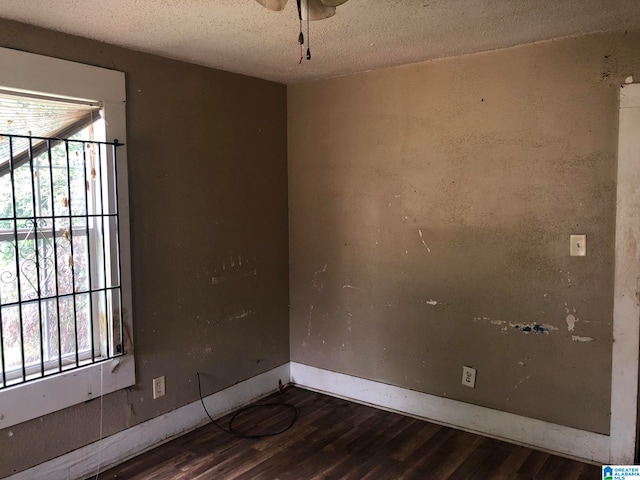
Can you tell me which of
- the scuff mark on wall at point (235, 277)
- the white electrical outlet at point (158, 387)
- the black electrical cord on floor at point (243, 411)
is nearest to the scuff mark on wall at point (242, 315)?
the scuff mark on wall at point (235, 277)

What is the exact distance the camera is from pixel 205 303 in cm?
306

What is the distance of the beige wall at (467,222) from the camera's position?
2.52 meters

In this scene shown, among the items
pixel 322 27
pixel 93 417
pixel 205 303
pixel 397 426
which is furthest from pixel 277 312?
pixel 322 27

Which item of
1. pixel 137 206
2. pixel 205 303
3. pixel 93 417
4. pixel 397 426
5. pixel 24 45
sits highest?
pixel 24 45

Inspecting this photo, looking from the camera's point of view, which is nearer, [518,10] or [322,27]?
[518,10]

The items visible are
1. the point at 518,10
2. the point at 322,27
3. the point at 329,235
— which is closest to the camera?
the point at 518,10

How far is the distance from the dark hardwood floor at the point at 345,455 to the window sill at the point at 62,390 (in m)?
0.44

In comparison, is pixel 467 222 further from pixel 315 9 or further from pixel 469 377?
pixel 315 9

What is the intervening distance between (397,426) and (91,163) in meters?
2.30

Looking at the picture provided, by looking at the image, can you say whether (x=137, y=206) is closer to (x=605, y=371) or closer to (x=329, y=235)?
(x=329, y=235)

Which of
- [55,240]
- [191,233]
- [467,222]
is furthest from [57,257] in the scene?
[467,222]

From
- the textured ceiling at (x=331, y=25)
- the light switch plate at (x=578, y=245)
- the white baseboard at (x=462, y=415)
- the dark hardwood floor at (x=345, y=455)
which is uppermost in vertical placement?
the textured ceiling at (x=331, y=25)

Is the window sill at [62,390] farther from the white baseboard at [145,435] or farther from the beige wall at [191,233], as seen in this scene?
the white baseboard at [145,435]

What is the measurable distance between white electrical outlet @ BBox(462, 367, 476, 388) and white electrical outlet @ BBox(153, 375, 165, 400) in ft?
5.82
